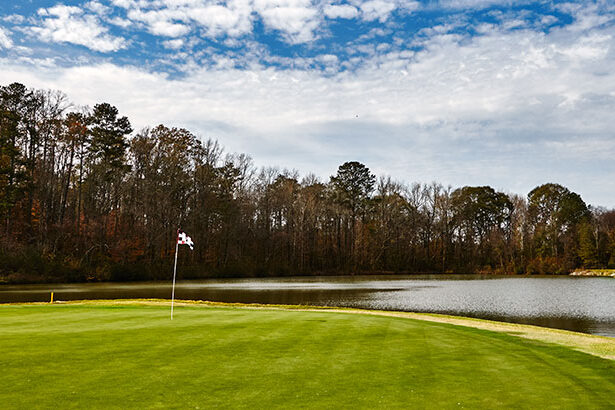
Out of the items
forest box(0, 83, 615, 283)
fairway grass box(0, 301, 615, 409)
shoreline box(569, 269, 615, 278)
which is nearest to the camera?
fairway grass box(0, 301, 615, 409)

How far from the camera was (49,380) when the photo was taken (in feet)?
23.5

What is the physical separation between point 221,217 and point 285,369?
2807 inches

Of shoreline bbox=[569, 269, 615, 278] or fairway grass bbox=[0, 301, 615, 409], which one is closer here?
fairway grass bbox=[0, 301, 615, 409]

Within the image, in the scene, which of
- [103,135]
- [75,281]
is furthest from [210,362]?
[103,135]

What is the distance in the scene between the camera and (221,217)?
78125mm

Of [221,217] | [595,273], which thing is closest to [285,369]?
[221,217]

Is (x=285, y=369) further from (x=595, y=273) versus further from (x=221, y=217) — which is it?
(x=595, y=273)

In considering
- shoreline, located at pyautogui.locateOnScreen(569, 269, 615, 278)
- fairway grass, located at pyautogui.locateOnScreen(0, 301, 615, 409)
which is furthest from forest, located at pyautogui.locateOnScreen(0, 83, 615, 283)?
fairway grass, located at pyautogui.locateOnScreen(0, 301, 615, 409)

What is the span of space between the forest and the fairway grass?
44.4m

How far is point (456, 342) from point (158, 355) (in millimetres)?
6914

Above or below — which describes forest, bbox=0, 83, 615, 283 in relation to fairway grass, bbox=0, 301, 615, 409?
above

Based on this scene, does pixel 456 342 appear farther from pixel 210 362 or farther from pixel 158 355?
pixel 158 355

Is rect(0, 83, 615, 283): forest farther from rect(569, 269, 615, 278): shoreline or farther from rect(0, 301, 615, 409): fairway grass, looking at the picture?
rect(0, 301, 615, 409): fairway grass

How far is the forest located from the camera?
187ft
